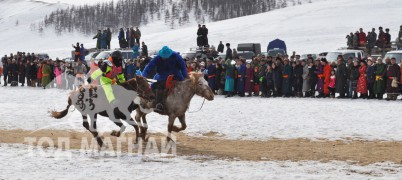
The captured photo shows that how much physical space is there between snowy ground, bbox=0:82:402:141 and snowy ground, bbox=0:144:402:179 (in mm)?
3814

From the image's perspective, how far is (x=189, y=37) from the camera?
216 ft

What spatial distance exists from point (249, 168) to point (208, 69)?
1761 cm

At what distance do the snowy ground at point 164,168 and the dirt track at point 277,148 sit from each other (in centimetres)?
64

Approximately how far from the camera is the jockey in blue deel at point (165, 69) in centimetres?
1340

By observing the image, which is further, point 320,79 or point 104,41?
point 104,41

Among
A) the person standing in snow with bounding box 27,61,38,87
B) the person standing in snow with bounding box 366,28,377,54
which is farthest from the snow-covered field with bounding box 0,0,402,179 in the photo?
the person standing in snow with bounding box 366,28,377,54

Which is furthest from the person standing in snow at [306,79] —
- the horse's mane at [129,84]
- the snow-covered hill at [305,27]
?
the snow-covered hill at [305,27]

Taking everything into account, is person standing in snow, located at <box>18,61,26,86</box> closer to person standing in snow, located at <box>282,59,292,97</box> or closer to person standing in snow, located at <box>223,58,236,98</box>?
person standing in snow, located at <box>223,58,236,98</box>

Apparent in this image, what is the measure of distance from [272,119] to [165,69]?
5.07 metres

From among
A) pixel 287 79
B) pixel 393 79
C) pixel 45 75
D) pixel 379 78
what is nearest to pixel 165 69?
pixel 393 79

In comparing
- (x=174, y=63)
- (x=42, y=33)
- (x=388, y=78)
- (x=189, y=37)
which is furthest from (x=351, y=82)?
(x=42, y=33)

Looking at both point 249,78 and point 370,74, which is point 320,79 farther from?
point 249,78

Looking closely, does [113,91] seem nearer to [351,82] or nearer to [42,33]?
[351,82]

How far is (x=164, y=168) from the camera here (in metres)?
9.95
